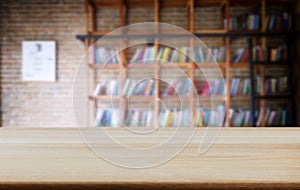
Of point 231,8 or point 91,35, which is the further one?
point 231,8

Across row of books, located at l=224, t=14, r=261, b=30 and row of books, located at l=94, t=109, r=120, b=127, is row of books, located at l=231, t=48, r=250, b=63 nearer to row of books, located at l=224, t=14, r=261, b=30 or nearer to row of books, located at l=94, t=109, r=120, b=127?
row of books, located at l=224, t=14, r=261, b=30

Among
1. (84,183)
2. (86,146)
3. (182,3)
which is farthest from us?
(182,3)

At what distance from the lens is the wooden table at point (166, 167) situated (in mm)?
318

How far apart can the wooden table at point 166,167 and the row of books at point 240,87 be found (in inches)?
161

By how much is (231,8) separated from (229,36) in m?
0.65

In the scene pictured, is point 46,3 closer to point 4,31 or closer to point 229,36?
point 4,31

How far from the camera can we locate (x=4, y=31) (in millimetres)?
5074

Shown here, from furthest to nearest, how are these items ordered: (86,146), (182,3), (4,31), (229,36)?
(4,31), (182,3), (229,36), (86,146)

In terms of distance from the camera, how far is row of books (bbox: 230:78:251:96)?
4.46 metres

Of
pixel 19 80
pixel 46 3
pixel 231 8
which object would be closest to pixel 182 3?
pixel 231 8

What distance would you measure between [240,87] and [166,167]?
4271 millimetres

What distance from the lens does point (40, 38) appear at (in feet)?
16.5

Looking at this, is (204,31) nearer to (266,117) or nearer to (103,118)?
(266,117)

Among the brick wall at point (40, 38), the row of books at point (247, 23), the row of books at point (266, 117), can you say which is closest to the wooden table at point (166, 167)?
the row of books at point (266, 117)
